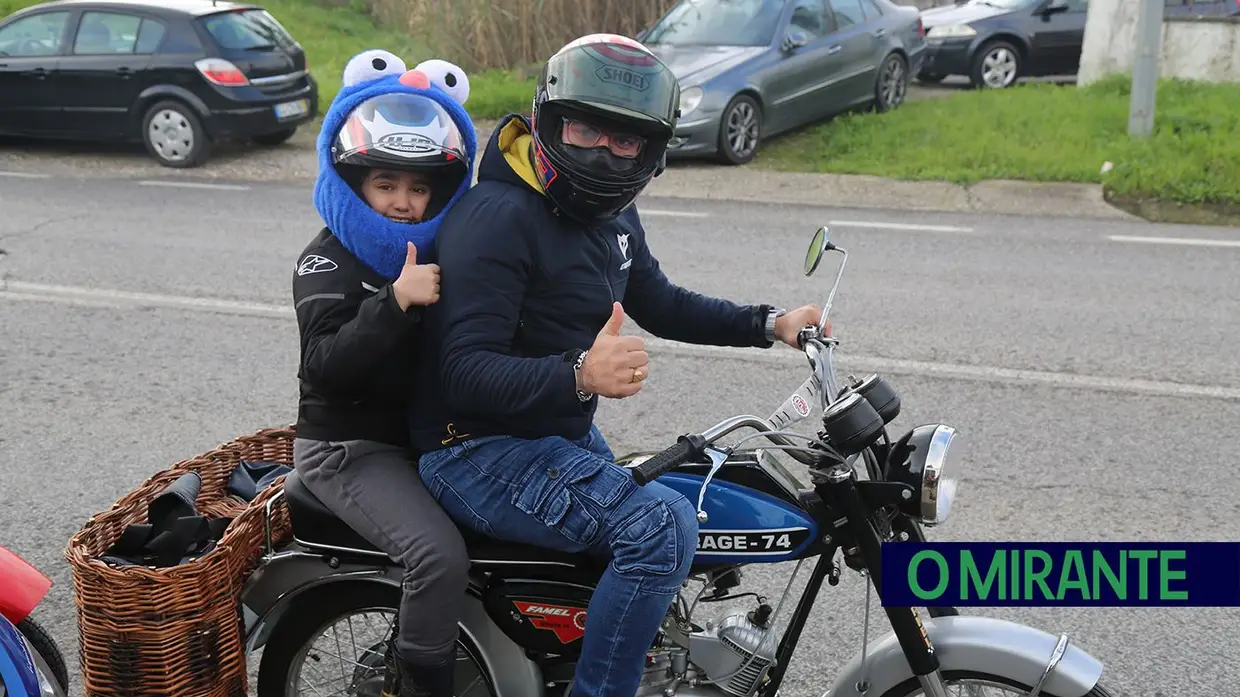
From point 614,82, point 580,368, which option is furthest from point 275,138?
point 580,368

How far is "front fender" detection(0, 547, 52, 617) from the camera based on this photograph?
2934mm

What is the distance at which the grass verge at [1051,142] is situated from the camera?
1115 centimetres

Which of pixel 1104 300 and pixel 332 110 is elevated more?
pixel 332 110

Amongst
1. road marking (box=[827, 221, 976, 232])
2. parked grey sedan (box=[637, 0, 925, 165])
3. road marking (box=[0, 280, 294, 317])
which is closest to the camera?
road marking (box=[0, 280, 294, 317])

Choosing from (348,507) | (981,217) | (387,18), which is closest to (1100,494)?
(348,507)

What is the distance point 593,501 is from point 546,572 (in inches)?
10.4

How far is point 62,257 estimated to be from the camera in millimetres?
8578

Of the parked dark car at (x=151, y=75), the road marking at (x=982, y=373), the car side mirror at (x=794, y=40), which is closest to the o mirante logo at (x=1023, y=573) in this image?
the road marking at (x=982, y=373)

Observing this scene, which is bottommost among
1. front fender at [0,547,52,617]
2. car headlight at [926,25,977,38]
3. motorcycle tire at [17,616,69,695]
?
car headlight at [926,25,977,38]

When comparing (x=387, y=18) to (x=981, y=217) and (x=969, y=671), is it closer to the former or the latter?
(x=981, y=217)

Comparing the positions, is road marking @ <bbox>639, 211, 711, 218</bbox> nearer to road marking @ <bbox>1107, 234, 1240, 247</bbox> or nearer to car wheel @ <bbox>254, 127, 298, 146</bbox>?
road marking @ <bbox>1107, 234, 1240, 247</bbox>

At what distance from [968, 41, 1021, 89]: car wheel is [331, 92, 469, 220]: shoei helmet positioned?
1408 centimetres

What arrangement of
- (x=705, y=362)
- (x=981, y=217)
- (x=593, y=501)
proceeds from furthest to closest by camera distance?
1. (x=981, y=217)
2. (x=705, y=362)
3. (x=593, y=501)

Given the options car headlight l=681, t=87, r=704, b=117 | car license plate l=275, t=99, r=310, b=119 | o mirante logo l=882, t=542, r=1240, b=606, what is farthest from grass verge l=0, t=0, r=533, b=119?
o mirante logo l=882, t=542, r=1240, b=606
